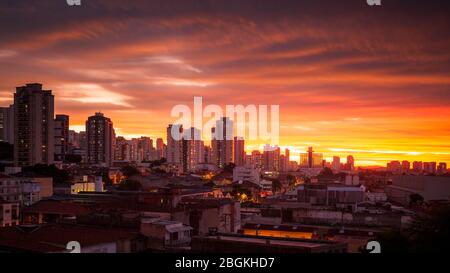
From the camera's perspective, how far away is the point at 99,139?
35.6 meters

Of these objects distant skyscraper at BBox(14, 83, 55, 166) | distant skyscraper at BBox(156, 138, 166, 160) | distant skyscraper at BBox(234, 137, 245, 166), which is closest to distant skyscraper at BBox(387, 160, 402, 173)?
distant skyscraper at BBox(234, 137, 245, 166)

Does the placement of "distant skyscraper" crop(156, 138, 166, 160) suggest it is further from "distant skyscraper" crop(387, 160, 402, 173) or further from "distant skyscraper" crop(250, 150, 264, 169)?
"distant skyscraper" crop(387, 160, 402, 173)

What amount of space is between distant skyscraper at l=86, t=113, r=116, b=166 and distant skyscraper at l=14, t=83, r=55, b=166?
11.7 metres

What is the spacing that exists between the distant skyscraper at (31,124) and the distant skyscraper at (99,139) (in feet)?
38.3

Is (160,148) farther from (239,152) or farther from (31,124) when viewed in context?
(31,124)

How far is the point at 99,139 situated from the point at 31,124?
12.9 meters

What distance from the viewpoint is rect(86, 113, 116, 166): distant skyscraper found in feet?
115

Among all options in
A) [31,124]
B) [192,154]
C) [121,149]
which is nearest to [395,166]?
[192,154]

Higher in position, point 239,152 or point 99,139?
point 99,139

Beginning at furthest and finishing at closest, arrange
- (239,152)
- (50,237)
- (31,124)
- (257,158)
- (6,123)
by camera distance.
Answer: (257,158) < (239,152) < (6,123) < (31,124) < (50,237)

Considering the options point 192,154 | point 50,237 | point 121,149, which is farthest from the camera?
point 121,149

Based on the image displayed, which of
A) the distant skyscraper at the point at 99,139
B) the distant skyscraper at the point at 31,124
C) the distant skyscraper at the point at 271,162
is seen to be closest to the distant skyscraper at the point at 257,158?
the distant skyscraper at the point at 271,162
